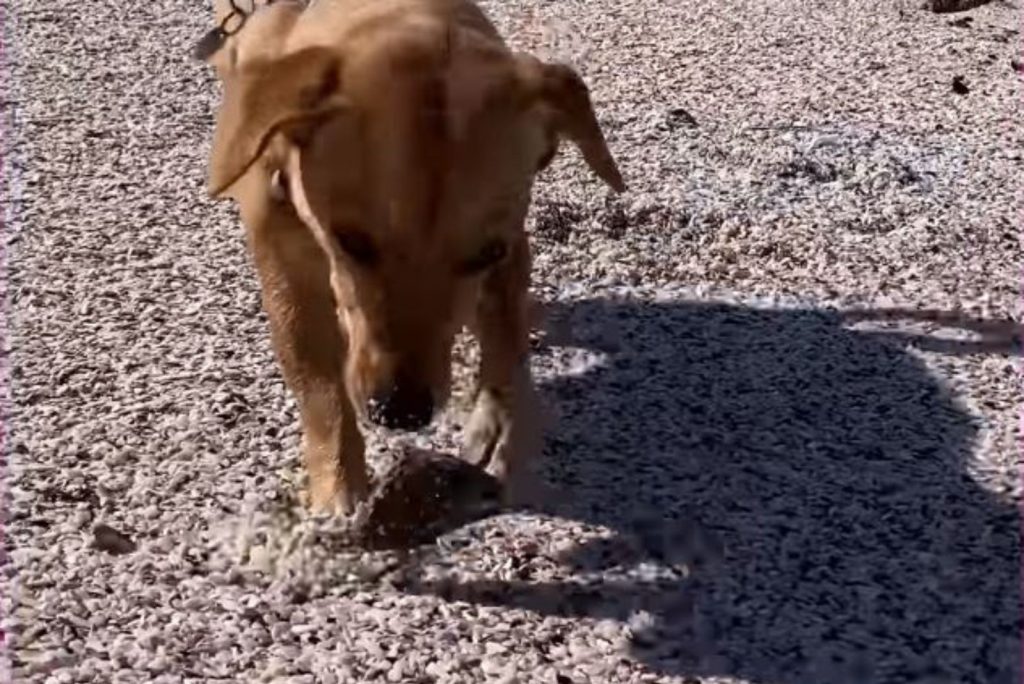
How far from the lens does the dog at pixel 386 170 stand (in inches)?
110

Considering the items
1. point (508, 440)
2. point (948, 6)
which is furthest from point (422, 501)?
point (948, 6)

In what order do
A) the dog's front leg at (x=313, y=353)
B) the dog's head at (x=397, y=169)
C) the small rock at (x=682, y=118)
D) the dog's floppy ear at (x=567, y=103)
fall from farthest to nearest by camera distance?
the small rock at (x=682, y=118) → the dog's front leg at (x=313, y=353) → the dog's floppy ear at (x=567, y=103) → the dog's head at (x=397, y=169)

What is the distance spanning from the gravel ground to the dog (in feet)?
1.69

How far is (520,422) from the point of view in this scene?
12.6ft

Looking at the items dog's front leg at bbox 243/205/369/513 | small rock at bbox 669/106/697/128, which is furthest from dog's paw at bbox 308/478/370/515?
small rock at bbox 669/106/697/128

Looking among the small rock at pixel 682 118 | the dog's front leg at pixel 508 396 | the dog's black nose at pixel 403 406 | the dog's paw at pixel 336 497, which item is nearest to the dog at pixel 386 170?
the dog's black nose at pixel 403 406

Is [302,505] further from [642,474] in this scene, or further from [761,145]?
[761,145]

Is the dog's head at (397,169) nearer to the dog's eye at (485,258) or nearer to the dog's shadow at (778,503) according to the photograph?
the dog's eye at (485,258)

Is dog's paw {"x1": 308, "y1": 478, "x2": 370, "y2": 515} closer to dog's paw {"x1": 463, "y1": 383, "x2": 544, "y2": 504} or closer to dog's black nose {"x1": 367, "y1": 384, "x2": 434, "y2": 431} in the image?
dog's paw {"x1": 463, "y1": 383, "x2": 544, "y2": 504}

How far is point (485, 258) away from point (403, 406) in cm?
31

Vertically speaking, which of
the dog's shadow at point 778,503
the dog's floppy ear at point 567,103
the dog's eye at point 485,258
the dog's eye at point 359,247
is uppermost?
the dog's floppy ear at point 567,103

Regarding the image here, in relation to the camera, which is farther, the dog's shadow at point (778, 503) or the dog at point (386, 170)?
the dog's shadow at point (778, 503)

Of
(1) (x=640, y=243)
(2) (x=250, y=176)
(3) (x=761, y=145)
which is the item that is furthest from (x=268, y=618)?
(3) (x=761, y=145)

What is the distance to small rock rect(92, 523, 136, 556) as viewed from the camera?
344cm
